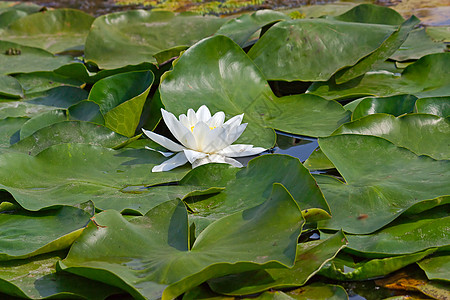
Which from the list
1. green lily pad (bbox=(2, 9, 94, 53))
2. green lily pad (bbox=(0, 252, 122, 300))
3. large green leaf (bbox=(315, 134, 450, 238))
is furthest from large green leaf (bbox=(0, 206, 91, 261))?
green lily pad (bbox=(2, 9, 94, 53))

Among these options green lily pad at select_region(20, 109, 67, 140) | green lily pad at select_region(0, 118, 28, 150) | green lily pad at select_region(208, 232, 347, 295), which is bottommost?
green lily pad at select_region(0, 118, 28, 150)

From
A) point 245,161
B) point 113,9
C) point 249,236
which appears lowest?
point 113,9

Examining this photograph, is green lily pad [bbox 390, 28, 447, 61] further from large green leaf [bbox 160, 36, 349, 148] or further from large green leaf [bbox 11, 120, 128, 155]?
large green leaf [bbox 11, 120, 128, 155]

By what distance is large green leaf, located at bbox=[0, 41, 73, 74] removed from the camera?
284cm

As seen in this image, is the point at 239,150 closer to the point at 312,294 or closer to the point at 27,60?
the point at 312,294

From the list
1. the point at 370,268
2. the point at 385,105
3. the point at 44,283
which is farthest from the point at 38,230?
the point at 385,105

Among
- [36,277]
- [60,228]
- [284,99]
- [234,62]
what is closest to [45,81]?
[234,62]

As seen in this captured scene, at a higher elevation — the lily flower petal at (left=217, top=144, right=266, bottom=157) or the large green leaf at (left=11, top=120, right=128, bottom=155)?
the lily flower petal at (left=217, top=144, right=266, bottom=157)

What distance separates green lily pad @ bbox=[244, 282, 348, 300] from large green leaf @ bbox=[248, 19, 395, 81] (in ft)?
4.21

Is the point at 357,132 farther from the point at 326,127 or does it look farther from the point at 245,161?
the point at 245,161

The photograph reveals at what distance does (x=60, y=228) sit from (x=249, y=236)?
0.55 metres

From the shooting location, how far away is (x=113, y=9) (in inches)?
186

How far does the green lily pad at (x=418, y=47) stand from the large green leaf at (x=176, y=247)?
5.91 ft

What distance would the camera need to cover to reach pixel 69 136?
6.43ft
